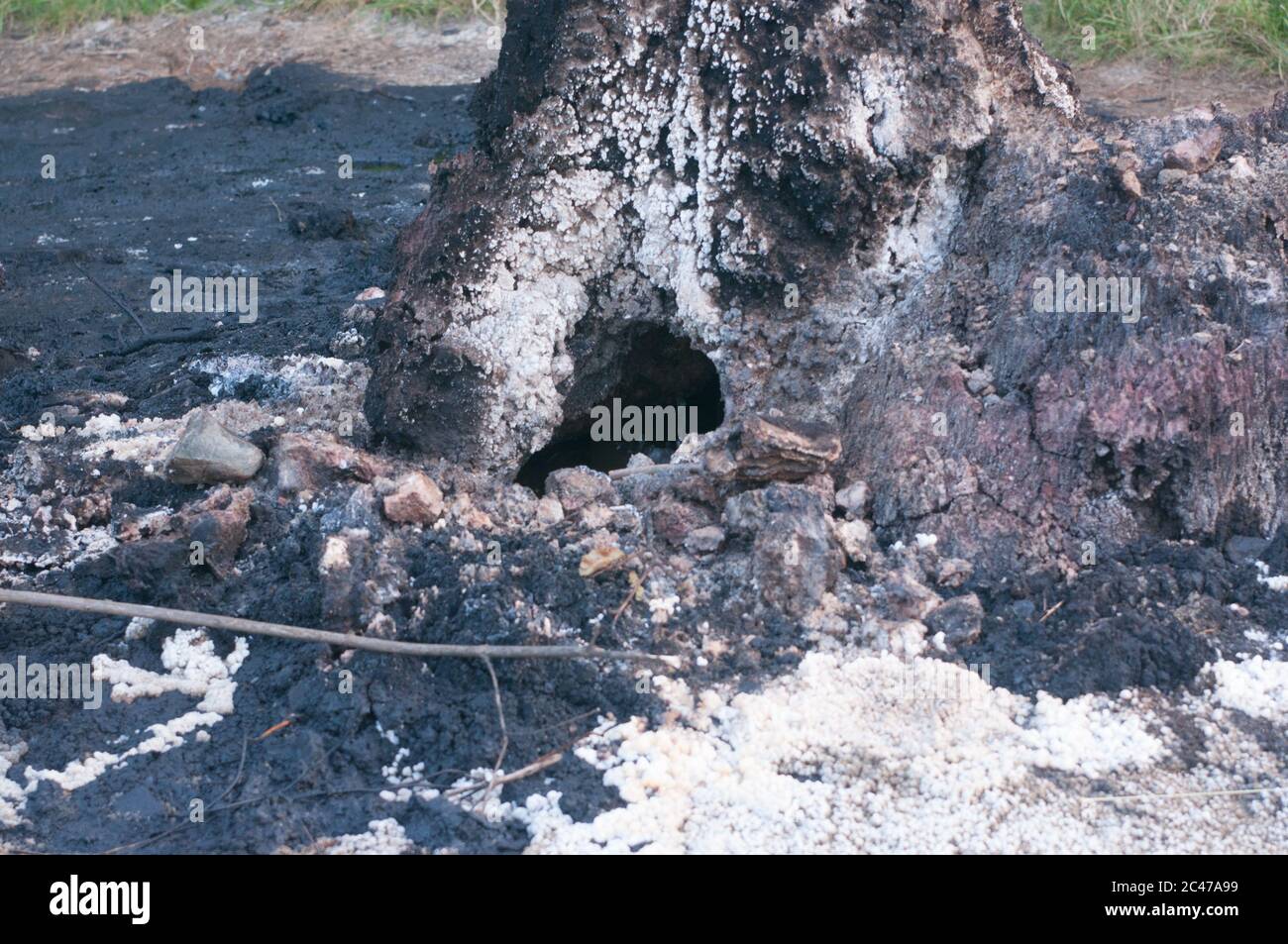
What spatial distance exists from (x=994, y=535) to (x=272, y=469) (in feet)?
5.74

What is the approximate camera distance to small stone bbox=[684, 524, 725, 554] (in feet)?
9.97

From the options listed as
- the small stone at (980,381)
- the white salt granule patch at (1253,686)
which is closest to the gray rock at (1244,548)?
the white salt granule patch at (1253,686)

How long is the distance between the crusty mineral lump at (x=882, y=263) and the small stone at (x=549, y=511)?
33cm

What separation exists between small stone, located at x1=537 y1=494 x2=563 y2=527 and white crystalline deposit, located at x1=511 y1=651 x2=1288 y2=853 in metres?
0.64

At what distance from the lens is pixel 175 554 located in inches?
121

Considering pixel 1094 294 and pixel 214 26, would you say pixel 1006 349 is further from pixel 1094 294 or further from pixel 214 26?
pixel 214 26

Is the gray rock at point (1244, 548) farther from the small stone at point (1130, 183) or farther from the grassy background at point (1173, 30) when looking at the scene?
the grassy background at point (1173, 30)

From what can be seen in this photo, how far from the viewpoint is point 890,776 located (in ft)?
8.11

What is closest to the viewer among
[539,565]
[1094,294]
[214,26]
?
[539,565]

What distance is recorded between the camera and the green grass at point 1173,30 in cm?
678

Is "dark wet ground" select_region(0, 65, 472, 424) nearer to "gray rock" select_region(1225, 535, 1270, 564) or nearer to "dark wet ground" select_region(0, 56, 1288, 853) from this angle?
"dark wet ground" select_region(0, 56, 1288, 853)

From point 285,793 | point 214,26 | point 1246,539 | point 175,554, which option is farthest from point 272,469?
point 214,26

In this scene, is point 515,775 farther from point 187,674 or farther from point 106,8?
point 106,8

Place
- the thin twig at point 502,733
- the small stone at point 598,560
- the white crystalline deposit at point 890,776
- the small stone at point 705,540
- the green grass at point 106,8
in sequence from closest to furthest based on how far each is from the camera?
the white crystalline deposit at point 890,776, the thin twig at point 502,733, the small stone at point 598,560, the small stone at point 705,540, the green grass at point 106,8
